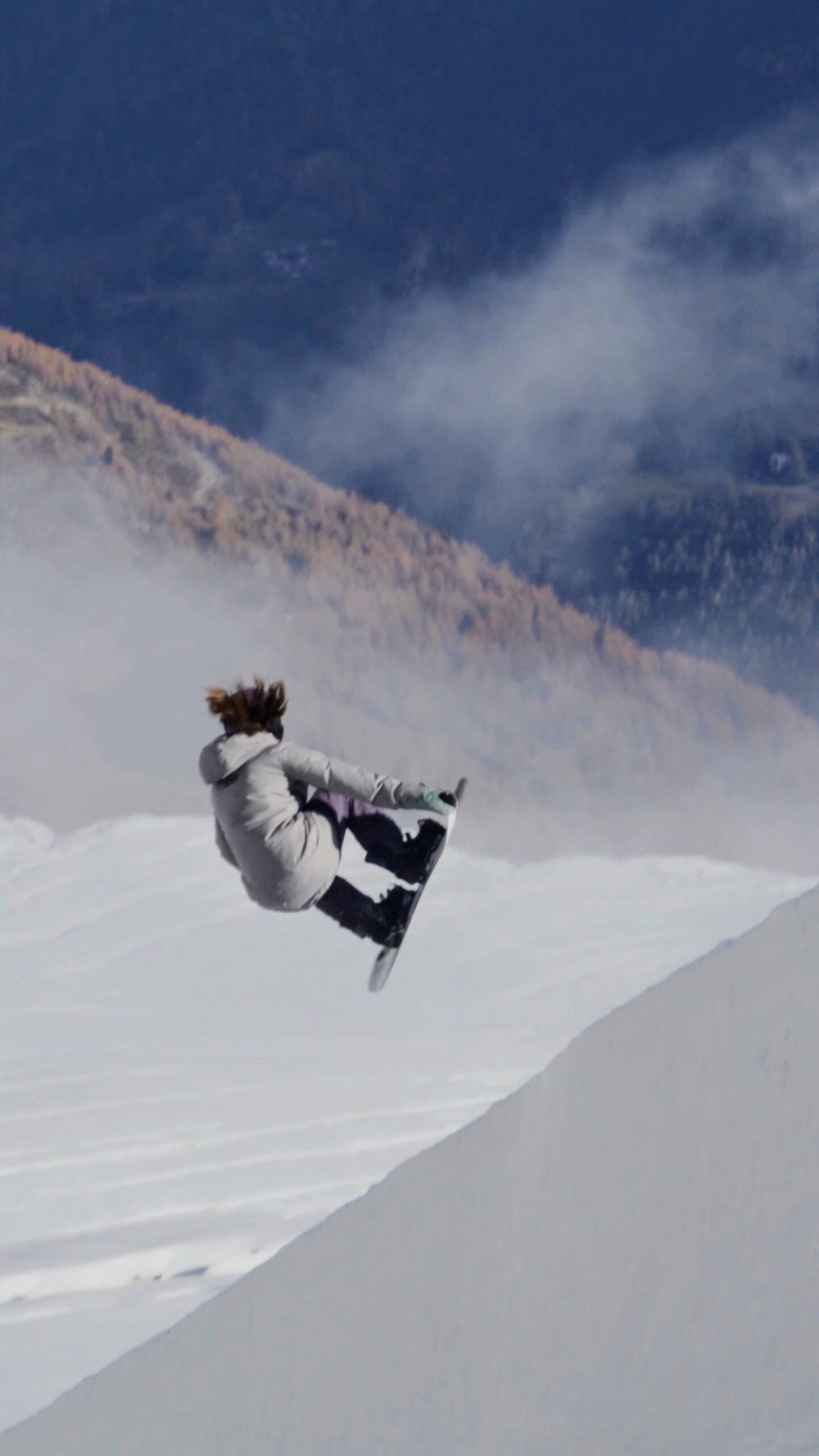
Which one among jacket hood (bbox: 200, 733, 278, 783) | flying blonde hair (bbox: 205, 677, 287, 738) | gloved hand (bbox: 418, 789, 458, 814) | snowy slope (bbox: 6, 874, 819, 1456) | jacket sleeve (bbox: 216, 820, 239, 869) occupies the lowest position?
snowy slope (bbox: 6, 874, 819, 1456)

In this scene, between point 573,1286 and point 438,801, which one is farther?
point 438,801

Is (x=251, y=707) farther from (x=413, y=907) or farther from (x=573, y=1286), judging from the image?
(x=573, y=1286)

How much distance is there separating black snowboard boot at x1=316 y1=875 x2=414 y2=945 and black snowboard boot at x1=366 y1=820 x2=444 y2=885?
6.8 inches

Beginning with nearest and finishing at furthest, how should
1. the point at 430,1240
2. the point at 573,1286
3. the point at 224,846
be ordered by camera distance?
the point at 573,1286
the point at 430,1240
the point at 224,846

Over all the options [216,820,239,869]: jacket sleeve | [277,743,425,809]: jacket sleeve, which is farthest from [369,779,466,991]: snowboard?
[216,820,239,869]: jacket sleeve

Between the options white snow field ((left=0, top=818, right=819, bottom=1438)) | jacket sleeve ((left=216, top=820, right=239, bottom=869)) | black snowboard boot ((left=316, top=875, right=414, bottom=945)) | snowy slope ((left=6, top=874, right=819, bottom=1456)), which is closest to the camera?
snowy slope ((left=6, top=874, right=819, bottom=1456))

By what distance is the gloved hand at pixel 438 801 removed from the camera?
5.19m

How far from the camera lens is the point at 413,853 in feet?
17.9

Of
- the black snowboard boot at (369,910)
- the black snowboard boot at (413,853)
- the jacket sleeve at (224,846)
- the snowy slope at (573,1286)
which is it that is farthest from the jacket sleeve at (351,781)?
the snowy slope at (573,1286)

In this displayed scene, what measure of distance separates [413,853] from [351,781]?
17.5 inches

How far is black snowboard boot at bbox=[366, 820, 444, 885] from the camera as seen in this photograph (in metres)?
5.43

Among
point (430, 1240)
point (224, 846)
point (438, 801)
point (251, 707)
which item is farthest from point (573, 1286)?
point (251, 707)

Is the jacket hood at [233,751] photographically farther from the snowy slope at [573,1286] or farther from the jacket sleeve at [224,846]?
the snowy slope at [573,1286]

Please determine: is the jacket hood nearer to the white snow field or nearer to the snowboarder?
the snowboarder
